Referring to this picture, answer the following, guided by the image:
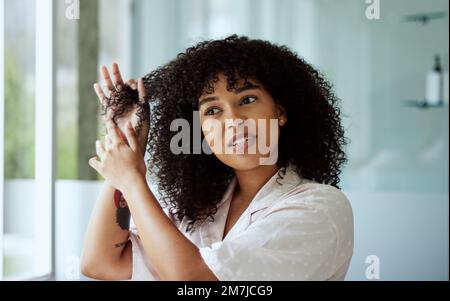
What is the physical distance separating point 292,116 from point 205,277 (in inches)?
11.0

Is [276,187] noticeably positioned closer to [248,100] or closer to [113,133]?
[248,100]

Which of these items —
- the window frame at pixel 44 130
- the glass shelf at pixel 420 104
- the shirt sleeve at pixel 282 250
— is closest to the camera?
the shirt sleeve at pixel 282 250

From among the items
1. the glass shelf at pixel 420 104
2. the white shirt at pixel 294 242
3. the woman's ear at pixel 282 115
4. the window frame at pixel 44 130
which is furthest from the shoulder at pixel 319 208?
the glass shelf at pixel 420 104

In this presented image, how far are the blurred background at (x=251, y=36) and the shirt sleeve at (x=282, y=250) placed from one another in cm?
22

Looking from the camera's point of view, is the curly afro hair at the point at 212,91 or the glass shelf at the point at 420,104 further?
the glass shelf at the point at 420,104

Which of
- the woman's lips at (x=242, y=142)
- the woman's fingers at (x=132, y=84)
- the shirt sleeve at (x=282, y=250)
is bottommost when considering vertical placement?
the shirt sleeve at (x=282, y=250)

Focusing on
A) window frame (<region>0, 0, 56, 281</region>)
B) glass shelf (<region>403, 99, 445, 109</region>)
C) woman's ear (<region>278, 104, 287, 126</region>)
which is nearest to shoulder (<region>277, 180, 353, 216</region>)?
woman's ear (<region>278, 104, 287, 126</region>)

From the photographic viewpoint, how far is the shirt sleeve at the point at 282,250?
68 cm

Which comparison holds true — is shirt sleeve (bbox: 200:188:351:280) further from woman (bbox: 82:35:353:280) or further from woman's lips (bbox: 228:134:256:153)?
woman's lips (bbox: 228:134:256:153)

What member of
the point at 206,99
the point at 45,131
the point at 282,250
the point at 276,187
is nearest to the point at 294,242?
the point at 282,250

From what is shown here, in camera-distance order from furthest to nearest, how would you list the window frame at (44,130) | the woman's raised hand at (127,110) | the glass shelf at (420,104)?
the glass shelf at (420,104) < the window frame at (44,130) < the woman's raised hand at (127,110)

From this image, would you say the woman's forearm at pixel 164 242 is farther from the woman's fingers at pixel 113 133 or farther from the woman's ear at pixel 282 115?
the woman's ear at pixel 282 115

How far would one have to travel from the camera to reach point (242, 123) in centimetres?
76

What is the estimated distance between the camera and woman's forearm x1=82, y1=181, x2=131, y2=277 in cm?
82
